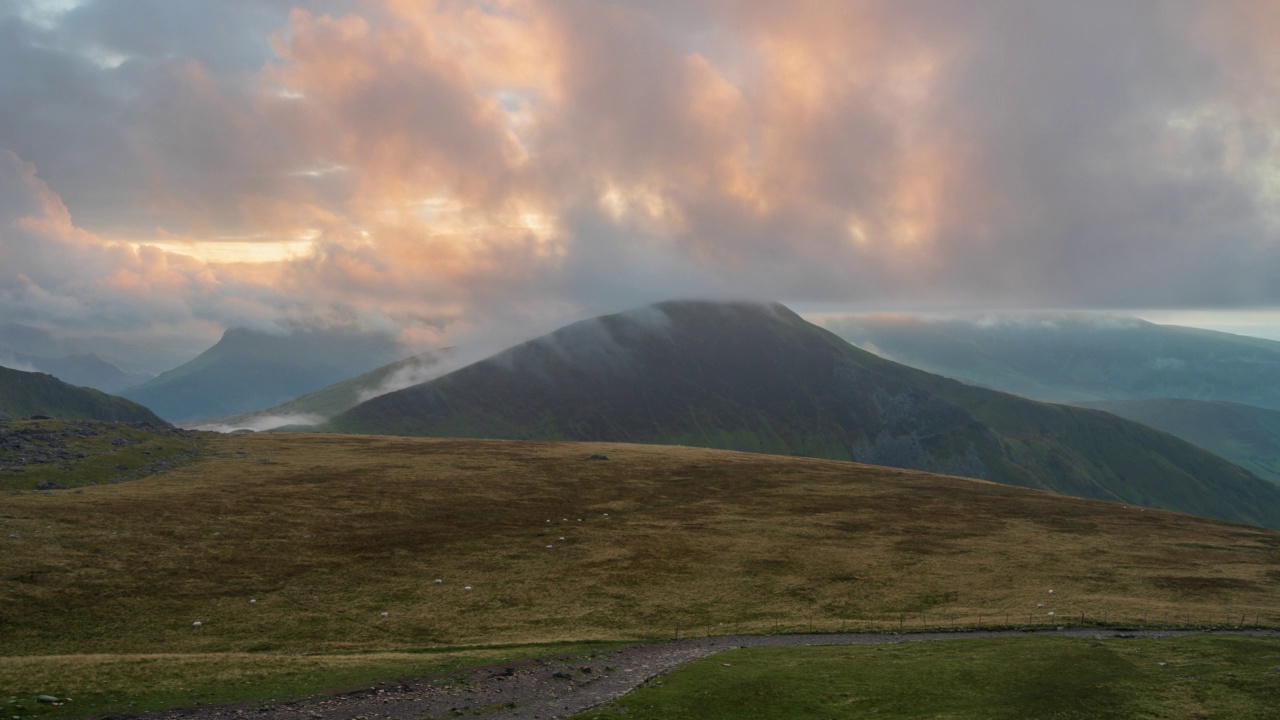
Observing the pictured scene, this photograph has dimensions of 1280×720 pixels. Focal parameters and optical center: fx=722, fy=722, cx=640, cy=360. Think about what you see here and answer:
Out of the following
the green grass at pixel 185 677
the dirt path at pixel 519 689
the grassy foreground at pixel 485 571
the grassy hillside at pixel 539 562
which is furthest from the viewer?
the grassy hillside at pixel 539 562

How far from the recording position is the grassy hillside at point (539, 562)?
184 ft

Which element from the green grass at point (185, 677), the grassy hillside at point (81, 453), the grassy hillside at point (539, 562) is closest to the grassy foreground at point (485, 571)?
the green grass at point (185, 677)

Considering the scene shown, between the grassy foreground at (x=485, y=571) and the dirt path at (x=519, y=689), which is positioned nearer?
the dirt path at (x=519, y=689)

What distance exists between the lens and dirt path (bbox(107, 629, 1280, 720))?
121ft

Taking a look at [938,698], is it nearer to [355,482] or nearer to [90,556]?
[90,556]

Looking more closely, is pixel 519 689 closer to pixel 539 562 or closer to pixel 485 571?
pixel 485 571

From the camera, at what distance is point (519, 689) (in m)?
42.1

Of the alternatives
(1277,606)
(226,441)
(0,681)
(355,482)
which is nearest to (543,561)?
(0,681)

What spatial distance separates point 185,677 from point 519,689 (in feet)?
61.7

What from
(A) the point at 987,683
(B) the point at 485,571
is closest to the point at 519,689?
(A) the point at 987,683

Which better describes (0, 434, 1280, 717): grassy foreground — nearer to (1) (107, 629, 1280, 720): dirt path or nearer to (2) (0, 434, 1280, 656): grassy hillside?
(2) (0, 434, 1280, 656): grassy hillside

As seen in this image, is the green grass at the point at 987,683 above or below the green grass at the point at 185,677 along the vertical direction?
below

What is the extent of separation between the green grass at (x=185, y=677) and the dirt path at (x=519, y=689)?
152 cm

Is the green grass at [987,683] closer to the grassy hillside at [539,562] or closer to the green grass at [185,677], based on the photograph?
the grassy hillside at [539,562]
